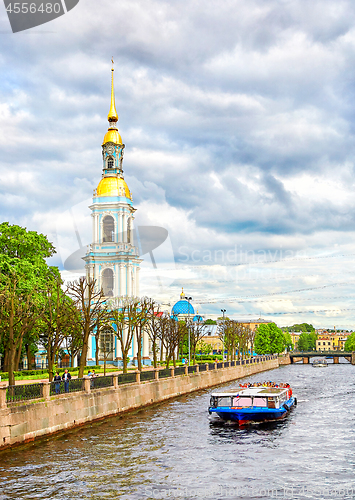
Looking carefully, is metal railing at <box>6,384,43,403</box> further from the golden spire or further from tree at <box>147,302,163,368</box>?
the golden spire

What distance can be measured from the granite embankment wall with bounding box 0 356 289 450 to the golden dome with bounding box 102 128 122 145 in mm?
58563

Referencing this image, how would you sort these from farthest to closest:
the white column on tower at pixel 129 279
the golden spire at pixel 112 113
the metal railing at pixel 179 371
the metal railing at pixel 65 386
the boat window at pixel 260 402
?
1. the golden spire at pixel 112 113
2. the white column on tower at pixel 129 279
3. the metal railing at pixel 179 371
4. the boat window at pixel 260 402
5. the metal railing at pixel 65 386

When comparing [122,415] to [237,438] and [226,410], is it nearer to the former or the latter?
[226,410]

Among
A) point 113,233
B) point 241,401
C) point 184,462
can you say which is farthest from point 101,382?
point 113,233

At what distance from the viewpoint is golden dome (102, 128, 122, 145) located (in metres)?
105

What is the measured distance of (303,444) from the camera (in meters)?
29.6

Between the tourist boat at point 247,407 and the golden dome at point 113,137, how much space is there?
73267 millimetres

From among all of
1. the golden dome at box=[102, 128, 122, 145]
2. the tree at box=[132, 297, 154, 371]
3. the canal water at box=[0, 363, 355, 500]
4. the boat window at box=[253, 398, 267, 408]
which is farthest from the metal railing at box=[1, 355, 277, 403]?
the golden dome at box=[102, 128, 122, 145]

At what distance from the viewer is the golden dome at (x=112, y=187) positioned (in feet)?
338

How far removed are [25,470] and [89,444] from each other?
5.77 metres

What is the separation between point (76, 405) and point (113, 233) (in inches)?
2840

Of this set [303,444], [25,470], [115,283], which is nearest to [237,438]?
[303,444]

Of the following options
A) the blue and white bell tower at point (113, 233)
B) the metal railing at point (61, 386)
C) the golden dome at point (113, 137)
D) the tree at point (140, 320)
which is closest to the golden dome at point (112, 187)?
the blue and white bell tower at point (113, 233)

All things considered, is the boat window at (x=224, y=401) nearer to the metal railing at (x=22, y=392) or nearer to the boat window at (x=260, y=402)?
the boat window at (x=260, y=402)
